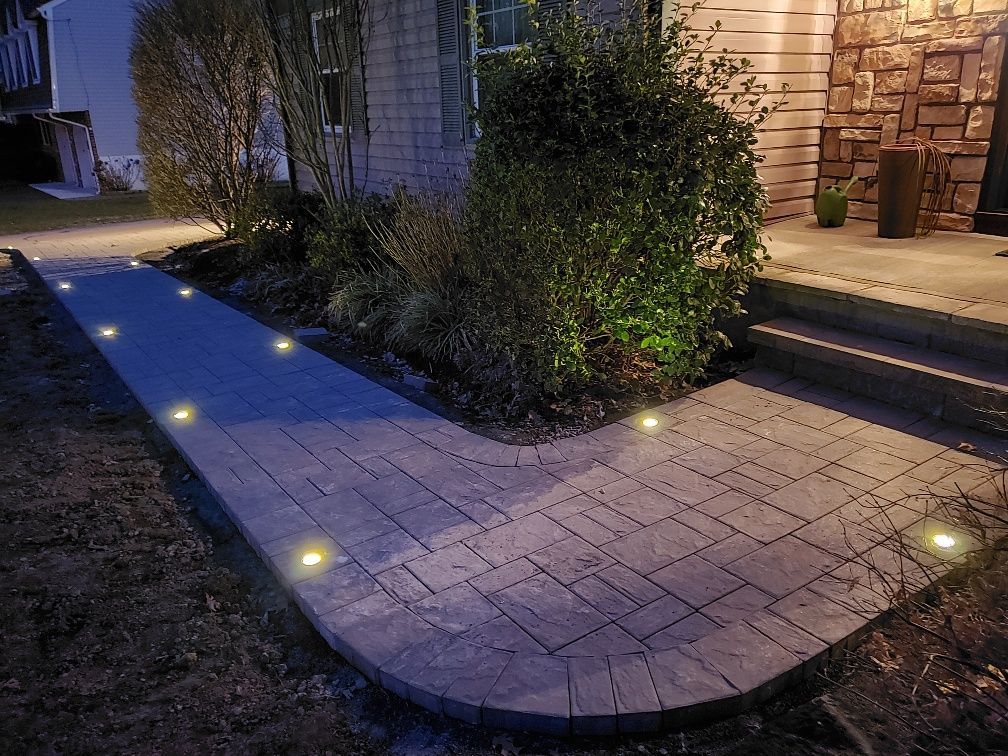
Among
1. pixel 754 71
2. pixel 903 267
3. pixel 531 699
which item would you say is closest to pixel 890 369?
pixel 903 267

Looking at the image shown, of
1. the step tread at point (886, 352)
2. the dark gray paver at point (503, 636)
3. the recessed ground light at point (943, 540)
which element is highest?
the step tread at point (886, 352)

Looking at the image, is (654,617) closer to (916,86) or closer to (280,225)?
(916,86)

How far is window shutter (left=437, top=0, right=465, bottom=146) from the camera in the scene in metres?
7.59

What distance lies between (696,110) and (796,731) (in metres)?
3.25

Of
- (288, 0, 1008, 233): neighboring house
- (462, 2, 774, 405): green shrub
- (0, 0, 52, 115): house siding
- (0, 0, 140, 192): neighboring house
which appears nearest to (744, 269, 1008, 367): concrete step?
(462, 2, 774, 405): green shrub

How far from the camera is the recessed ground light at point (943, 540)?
9.58 ft

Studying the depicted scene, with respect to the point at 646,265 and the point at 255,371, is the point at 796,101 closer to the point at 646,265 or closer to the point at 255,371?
the point at 646,265

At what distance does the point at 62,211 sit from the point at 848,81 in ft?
53.8

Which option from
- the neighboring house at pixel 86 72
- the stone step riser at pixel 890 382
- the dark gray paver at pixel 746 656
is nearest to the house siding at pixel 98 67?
the neighboring house at pixel 86 72

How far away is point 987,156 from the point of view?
19.0 ft

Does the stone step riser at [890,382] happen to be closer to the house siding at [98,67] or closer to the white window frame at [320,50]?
the white window frame at [320,50]

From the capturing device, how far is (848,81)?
21.6ft

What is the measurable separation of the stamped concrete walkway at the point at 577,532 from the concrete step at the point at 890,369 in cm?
11

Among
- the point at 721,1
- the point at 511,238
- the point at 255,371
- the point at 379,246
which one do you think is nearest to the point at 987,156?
the point at 721,1
